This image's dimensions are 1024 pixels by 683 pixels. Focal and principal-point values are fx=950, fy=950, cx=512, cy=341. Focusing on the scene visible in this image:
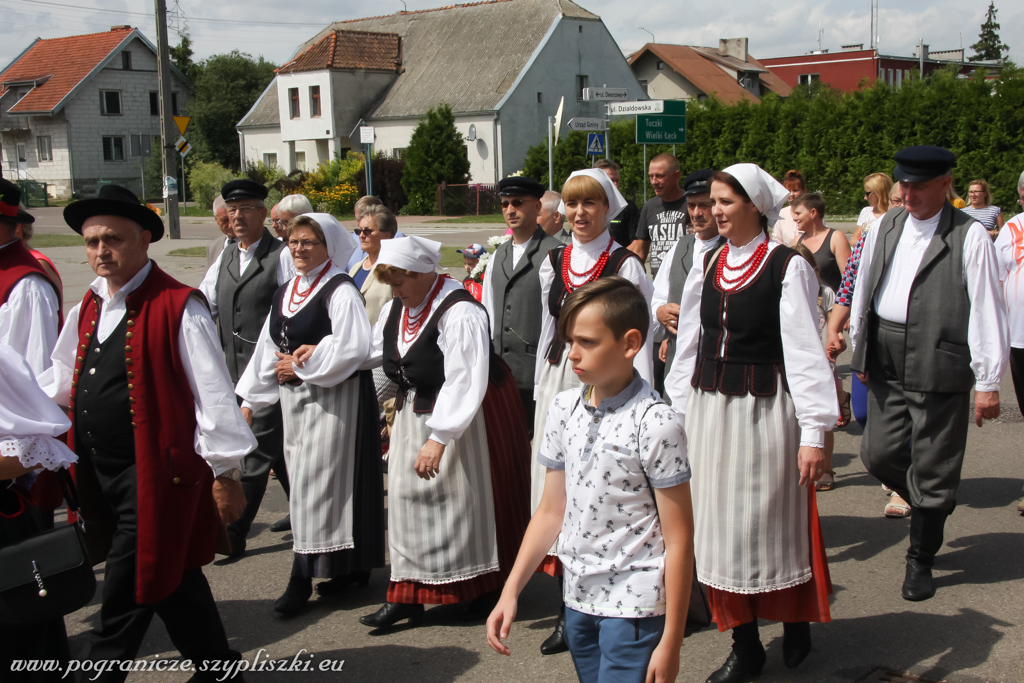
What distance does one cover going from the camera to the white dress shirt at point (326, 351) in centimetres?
446

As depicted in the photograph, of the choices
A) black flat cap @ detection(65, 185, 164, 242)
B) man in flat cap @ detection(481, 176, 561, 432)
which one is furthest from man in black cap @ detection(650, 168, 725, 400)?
black flat cap @ detection(65, 185, 164, 242)

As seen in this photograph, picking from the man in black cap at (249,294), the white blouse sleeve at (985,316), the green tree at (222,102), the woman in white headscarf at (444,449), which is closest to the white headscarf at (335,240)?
the woman in white headscarf at (444,449)

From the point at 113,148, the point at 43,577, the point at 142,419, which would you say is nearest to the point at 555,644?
the point at 142,419

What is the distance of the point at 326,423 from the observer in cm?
455

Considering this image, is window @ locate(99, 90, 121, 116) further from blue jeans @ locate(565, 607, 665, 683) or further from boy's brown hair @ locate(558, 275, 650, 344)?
blue jeans @ locate(565, 607, 665, 683)

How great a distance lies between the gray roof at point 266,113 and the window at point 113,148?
1147 cm

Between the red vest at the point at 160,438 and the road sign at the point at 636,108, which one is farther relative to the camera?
the road sign at the point at 636,108

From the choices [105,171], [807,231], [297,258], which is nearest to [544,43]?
[105,171]

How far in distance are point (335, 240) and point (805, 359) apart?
8.03 feet

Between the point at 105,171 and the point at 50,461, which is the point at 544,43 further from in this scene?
the point at 50,461

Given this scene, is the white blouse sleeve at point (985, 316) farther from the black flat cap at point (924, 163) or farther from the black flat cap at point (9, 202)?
the black flat cap at point (9, 202)

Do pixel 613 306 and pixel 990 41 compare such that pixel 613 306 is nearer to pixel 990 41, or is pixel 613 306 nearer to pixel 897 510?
pixel 897 510

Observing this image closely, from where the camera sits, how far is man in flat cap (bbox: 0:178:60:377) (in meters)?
3.97

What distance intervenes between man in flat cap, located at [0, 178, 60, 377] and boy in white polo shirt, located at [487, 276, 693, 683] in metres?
2.47
